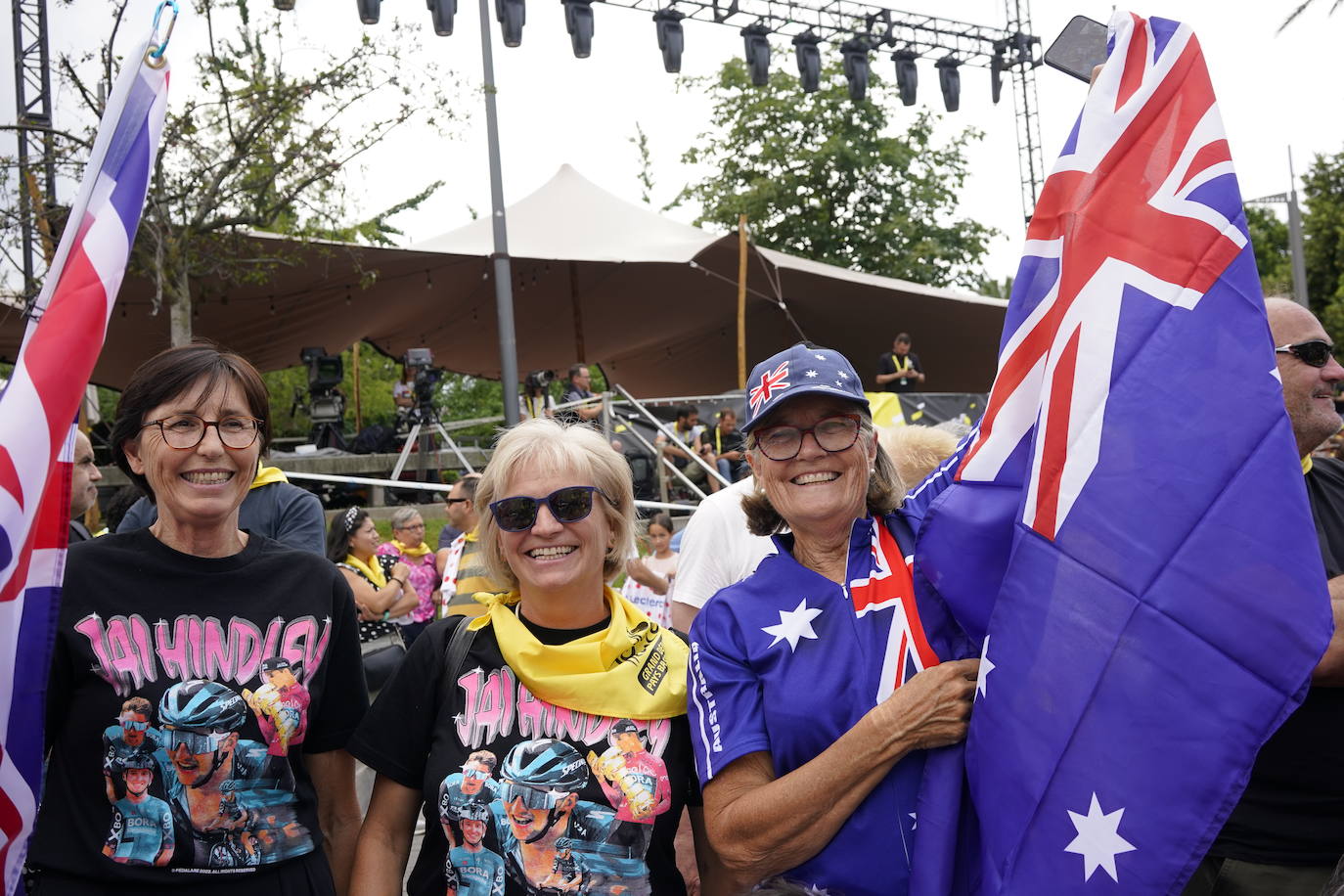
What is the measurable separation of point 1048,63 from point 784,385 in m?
0.81

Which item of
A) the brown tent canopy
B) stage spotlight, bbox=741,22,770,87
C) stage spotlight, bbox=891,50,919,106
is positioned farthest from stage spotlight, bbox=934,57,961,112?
stage spotlight, bbox=741,22,770,87

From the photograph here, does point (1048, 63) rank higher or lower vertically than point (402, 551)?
higher

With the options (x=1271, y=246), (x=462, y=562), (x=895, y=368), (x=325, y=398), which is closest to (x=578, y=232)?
(x=325, y=398)

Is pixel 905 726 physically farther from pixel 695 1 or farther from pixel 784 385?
pixel 695 1

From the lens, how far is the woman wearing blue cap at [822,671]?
1.98 meters

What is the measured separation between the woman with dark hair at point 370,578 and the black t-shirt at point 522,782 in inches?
157

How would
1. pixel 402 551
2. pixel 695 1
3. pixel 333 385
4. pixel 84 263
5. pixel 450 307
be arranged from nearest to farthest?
1. pixel 84 263
2. pixel 402 551
3. pixel 695 1
4. pixel 333 385
5. pixel 450 307

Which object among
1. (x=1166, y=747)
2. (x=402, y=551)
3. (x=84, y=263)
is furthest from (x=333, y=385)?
(x=1166, y=747)

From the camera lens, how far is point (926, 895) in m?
1.94

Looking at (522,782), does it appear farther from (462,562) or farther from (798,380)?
(462,562)

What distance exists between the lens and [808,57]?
1655 cm

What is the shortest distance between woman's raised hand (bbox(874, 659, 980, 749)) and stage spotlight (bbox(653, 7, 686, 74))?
561 inches

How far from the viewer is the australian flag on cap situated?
223 centimetres

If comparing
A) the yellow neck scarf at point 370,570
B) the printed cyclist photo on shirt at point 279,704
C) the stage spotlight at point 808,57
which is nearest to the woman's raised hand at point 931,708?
the printed cyclist photo on shirt at point 279,704
